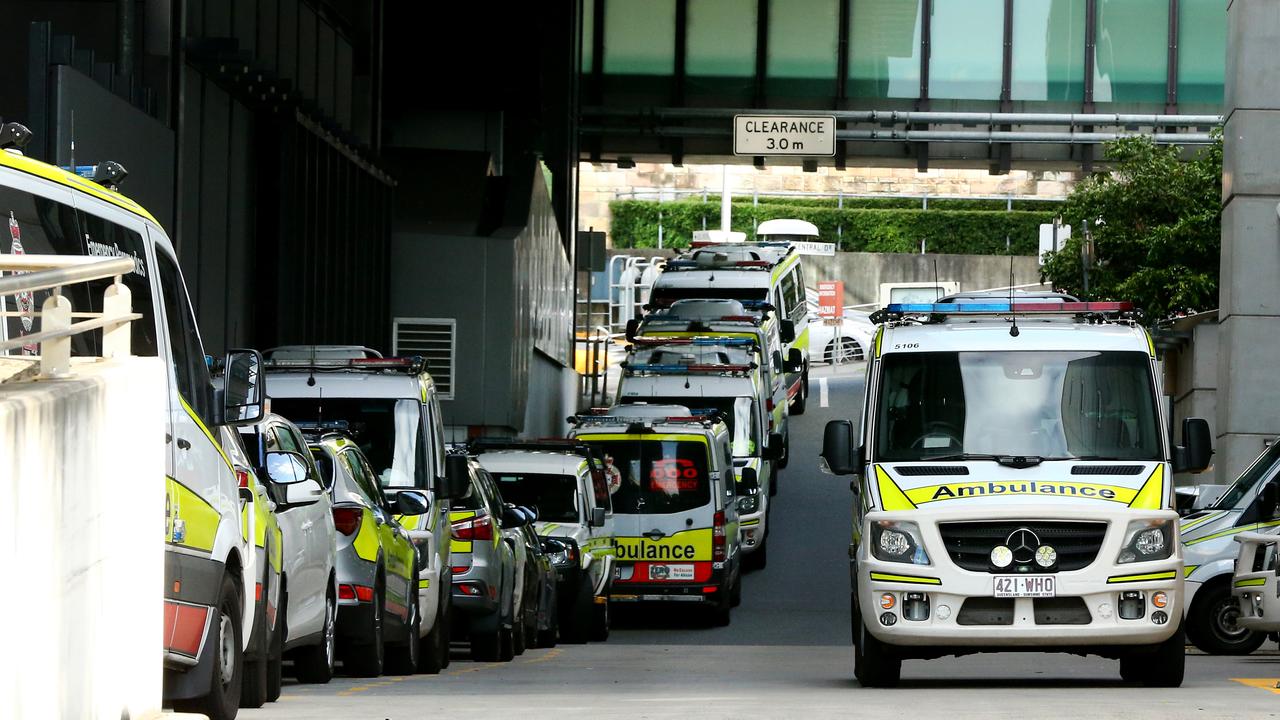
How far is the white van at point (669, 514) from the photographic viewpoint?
25656 mm

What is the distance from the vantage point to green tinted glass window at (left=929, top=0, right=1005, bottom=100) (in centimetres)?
4444

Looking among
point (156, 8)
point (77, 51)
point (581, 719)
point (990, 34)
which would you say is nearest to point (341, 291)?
point (156, 8)

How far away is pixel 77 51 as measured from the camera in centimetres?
1827

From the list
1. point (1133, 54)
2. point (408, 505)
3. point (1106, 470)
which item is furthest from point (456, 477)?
point (1133, 54)

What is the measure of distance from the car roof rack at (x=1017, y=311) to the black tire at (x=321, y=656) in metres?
4.05

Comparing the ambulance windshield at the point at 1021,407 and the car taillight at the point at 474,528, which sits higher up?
the ambulance windshield at the point at 1021,407

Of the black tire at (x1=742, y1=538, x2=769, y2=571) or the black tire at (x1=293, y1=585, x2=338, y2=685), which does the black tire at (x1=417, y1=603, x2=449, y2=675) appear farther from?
the black tire at (x1=742, y1=538, x2=769, y2=571)

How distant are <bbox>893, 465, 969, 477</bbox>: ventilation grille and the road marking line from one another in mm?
2245

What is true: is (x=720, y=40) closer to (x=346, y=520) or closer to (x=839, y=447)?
(x=346, y=520)

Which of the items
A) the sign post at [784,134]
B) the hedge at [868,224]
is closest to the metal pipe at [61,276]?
the sign post at [784,134]

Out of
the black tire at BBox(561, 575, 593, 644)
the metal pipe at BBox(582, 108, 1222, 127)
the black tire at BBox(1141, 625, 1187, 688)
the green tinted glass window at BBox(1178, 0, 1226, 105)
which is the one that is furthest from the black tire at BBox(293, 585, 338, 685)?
the green tinted glass window at BBox(1178, 0, 1226, 105)

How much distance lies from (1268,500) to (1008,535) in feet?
22.0

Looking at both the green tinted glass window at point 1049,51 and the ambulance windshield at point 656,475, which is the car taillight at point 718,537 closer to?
the ambulance windshield at point 656,475

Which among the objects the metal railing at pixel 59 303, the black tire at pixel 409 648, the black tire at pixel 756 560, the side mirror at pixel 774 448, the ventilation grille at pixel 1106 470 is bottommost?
the black tire at pixel 756 560
